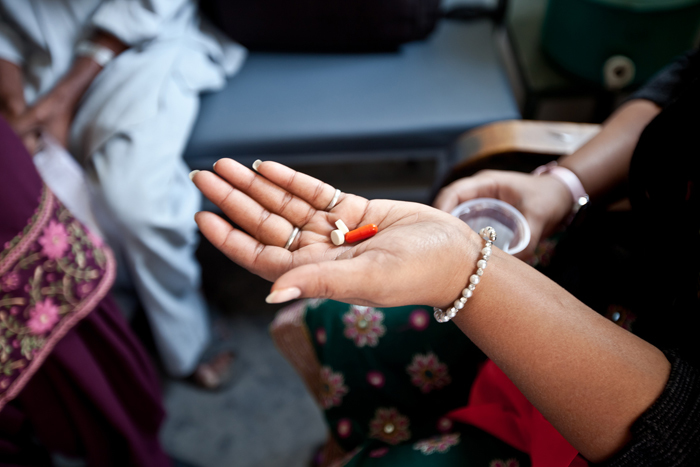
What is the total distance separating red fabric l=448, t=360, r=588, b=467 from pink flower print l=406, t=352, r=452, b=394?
0.21 feet

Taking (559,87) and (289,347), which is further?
(559,87)

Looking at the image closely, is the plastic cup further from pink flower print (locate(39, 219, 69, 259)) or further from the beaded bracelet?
pink flower print (locate(39, 219, 69, 259))

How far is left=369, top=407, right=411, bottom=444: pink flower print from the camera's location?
756 mm

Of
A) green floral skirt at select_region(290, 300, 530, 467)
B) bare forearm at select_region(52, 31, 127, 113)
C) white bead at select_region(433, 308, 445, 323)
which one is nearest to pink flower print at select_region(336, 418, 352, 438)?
green floral skirt at select_region(290, 300, 530, 467)

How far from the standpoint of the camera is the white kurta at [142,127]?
1.06 metres

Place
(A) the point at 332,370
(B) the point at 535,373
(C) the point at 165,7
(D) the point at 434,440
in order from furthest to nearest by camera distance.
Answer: (C) the point at 165,7, (A) the point at 332,370, (D) the point at 434,440, (B) the point at 535,373

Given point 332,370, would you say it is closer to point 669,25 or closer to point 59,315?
point 59,315

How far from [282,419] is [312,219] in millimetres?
823

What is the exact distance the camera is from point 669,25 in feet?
3.49

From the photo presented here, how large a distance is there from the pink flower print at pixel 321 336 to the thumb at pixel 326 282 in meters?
0.31

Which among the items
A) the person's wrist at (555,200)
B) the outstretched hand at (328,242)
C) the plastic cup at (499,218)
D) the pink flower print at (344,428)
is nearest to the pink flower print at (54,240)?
the outstretched hand at (328,242)

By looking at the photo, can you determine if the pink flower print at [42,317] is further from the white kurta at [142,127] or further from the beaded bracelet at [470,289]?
the beaded bracelet at [470,289]

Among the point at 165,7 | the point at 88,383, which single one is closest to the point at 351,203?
the point at 88,383

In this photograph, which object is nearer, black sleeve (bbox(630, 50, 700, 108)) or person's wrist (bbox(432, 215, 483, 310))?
person's wrist (bbox(432, 215, 483, 310))
